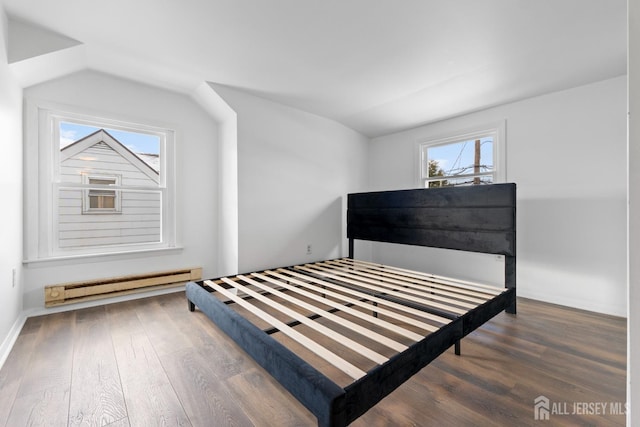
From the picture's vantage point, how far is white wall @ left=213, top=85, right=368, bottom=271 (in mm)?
3037

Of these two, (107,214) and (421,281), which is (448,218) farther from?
(107,214)

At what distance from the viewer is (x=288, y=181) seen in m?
3.39

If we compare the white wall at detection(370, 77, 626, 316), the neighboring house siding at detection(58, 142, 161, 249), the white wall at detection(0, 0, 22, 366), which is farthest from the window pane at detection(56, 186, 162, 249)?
the white wall at detection(370, 77, 626, 316)

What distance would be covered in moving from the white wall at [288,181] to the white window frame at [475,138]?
954mm

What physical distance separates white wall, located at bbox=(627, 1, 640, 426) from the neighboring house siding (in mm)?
3464

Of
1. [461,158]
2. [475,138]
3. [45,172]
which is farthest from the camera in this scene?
[461,158]

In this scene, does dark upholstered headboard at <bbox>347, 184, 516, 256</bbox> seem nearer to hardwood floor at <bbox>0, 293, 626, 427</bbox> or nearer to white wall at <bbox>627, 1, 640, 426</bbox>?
hardwood floor at <bbox>0, 293, 626, 427</bbox>

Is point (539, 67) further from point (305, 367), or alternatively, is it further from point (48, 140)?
point (48, 140)

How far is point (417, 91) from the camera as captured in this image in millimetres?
2816

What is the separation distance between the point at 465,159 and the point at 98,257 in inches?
161

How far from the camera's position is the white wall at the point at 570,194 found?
2451 millimetres

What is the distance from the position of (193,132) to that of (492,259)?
3671mm

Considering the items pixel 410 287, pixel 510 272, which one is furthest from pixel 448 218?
pixel 410 287

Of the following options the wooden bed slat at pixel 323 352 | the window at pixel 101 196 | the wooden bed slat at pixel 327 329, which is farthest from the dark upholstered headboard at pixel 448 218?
the window at pixel 101 196
